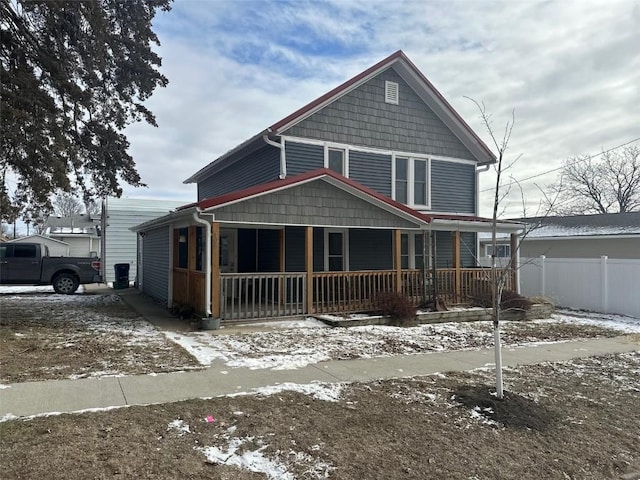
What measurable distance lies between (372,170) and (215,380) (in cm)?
1035

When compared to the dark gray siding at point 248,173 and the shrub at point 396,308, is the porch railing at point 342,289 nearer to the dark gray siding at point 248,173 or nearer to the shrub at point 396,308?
the shrub at point 396,308

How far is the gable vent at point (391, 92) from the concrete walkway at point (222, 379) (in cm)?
933

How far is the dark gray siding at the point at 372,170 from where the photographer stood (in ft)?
48.2

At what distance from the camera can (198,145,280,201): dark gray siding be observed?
45.2 ft

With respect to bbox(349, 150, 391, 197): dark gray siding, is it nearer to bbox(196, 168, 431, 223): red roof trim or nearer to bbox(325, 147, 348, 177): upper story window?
bbox(325, 147, 348, 177): upper story window

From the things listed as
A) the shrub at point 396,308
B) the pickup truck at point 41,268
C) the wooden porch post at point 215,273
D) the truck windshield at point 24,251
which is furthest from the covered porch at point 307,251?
the truck windshield at point 24,251

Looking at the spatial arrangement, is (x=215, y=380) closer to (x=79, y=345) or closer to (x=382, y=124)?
(x=79, y=345)

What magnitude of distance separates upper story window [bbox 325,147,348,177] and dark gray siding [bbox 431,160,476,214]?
359cm

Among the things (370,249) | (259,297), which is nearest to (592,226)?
(370,249)

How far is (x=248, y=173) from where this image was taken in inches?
604

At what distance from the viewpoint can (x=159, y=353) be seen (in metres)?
7.49

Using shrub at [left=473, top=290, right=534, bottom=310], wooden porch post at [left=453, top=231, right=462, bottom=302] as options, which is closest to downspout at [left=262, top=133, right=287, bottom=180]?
wooden porch post at [left=453, top=231, right=462, bottom=302]

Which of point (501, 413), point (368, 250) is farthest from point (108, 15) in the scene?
point (501, 413)

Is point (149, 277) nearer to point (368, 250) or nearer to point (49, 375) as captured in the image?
point (368, 250)
